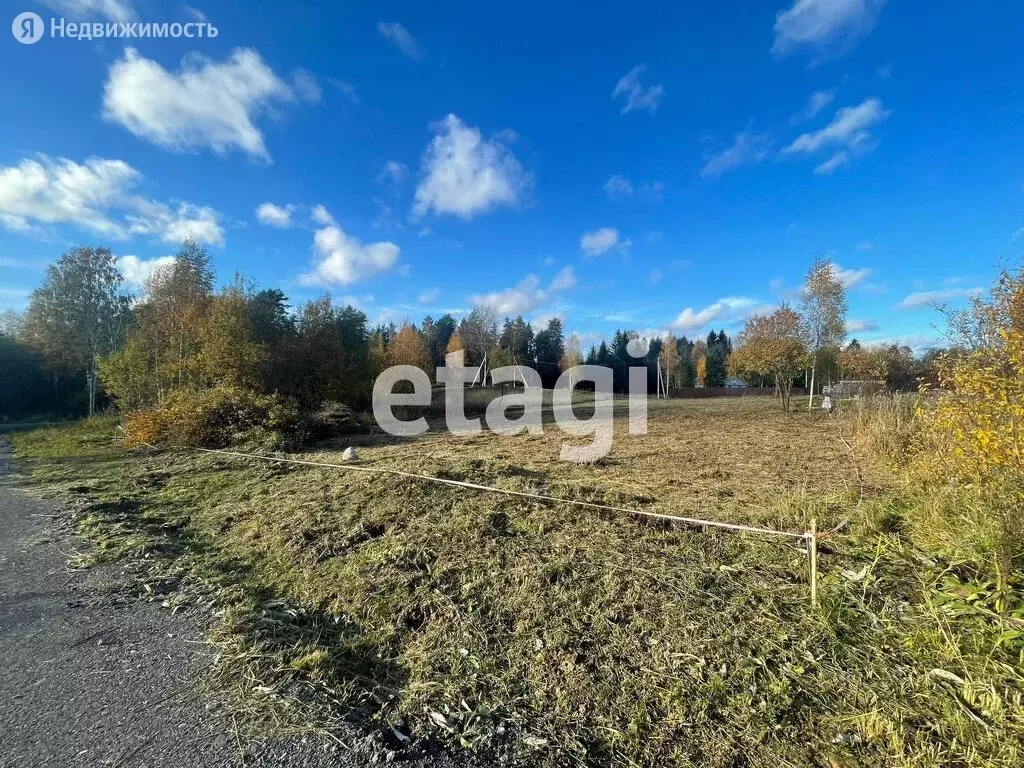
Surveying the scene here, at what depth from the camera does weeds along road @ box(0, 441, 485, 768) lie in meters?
1.50

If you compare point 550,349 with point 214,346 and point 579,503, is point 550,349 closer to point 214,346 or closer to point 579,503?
point 214,346

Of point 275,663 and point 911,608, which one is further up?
point 911,608

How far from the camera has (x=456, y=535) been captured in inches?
132

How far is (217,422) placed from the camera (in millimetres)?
8977

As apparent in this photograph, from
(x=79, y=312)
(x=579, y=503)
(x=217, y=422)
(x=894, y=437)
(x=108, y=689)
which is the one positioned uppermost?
(x=79, y=312)

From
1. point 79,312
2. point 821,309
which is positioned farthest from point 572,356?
point 79,312

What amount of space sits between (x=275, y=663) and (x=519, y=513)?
2200mm

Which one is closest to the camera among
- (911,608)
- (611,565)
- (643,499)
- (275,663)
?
(275,663)

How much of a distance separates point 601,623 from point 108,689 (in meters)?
2.31

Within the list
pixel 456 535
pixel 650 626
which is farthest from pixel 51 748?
pixel 650 626

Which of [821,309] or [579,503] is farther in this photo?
[821,309]

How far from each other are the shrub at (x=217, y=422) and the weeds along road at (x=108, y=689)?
5.97 m

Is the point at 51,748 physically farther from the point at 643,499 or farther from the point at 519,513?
the point at 643,499

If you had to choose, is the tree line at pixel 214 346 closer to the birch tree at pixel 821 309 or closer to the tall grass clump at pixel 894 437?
the birch tree at pixel 821 309
